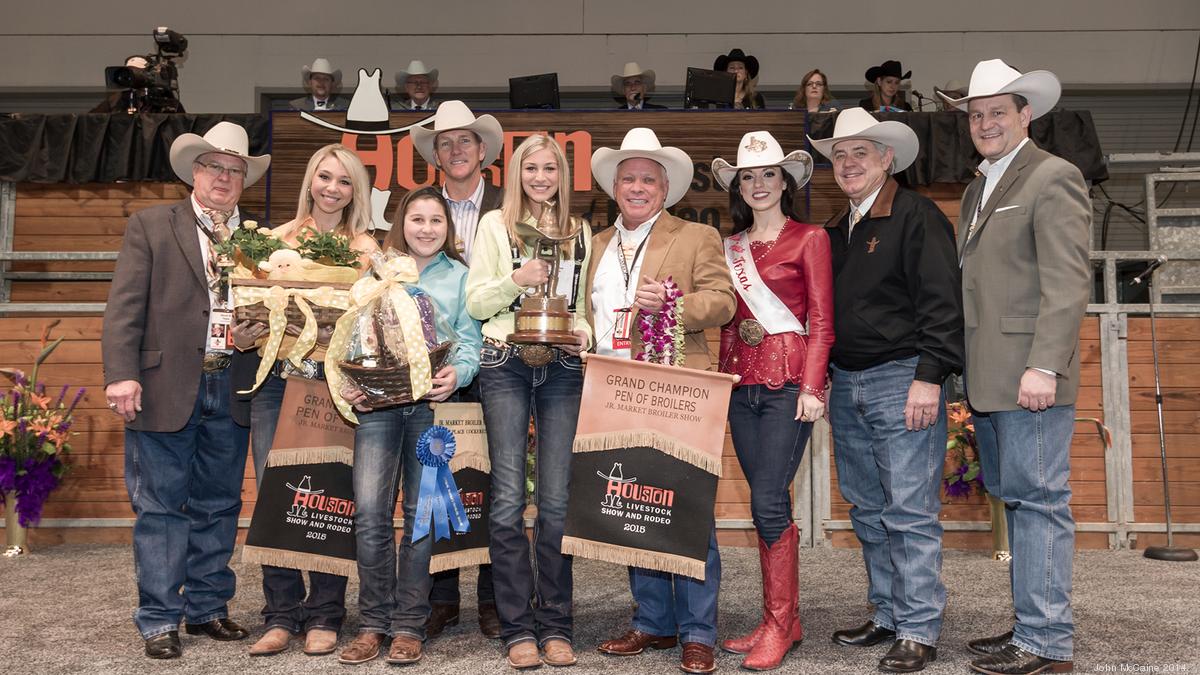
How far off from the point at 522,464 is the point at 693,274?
84cm

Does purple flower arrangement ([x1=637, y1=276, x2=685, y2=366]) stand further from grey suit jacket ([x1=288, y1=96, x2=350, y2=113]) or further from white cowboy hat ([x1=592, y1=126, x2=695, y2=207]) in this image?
grey suit jacket ([x1=288, y1=96, x2=350, y2=113])

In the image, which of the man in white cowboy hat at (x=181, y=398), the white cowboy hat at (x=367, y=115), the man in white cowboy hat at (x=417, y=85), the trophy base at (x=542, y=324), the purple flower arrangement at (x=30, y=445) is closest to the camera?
the trophy base at (x=542, y=324)

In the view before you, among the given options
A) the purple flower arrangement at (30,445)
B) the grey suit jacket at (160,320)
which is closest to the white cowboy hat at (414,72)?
the purple flower arrangement at (30,445)

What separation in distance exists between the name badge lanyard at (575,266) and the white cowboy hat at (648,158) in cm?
30

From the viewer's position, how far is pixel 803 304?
318cm

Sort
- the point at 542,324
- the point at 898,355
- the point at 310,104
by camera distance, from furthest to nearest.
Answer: the point at 310,104
the point at 898,355
the point at 542,324

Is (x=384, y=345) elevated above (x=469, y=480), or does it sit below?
above

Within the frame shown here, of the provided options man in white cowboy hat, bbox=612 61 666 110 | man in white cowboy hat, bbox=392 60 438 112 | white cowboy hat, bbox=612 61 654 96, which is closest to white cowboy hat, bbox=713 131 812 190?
man in white cowboy hat, bbox=612 61 666 110

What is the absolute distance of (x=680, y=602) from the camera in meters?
3.14

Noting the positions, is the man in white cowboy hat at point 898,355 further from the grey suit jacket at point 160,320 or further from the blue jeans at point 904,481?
the grey suit jacket at point 160,320

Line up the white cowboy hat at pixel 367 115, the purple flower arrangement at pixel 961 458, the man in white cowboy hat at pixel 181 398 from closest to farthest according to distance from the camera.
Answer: the man in white cowboy hat at pixel 181 398, the purple flower arrangement at pixel 961 458, the white cowboy hat at pixel 367 115

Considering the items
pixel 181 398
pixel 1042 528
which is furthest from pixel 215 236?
pixel 1042 528

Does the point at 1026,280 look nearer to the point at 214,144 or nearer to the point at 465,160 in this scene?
the point at 465,160

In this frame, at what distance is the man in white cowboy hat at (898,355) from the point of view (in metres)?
3.05
